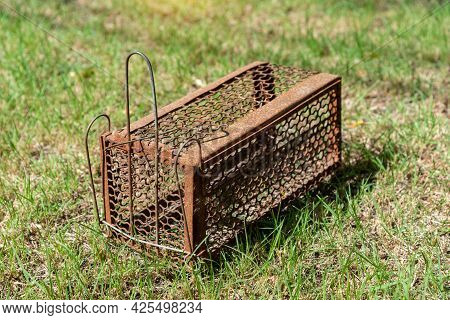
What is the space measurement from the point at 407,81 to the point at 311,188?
127 centimetres

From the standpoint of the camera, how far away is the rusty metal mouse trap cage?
2.73 meters

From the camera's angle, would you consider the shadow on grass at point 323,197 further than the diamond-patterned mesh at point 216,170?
Yes

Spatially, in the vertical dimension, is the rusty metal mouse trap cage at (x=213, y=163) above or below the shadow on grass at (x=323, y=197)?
above

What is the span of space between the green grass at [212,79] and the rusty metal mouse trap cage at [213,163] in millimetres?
91

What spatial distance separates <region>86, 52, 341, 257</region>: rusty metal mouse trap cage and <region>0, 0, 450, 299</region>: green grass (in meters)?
0.09

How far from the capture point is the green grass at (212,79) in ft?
9.24

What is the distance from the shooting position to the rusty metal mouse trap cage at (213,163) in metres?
2.73

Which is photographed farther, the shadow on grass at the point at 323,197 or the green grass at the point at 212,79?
the shadow on grass at the point at 323,197

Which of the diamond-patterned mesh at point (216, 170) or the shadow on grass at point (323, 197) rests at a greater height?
the diamond-patterned mesh at point (216, 170)

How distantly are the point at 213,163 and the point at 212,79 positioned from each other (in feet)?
5.55

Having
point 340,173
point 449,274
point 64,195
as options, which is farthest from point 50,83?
point 449,274

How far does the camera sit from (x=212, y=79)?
4348 millimetres
